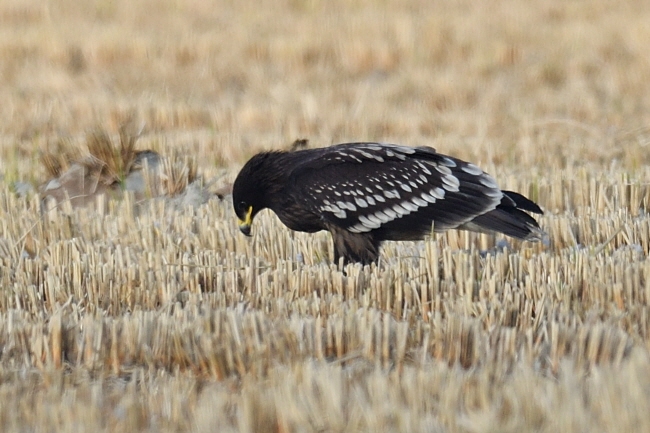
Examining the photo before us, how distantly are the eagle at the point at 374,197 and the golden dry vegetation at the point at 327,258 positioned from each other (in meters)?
0.20

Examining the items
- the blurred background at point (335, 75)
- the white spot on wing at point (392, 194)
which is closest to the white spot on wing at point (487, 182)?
the white spot on wing at point (392, 194)

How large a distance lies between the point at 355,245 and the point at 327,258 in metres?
0.49

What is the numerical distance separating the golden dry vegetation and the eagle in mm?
195

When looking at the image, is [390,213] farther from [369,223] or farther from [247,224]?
[247,224]

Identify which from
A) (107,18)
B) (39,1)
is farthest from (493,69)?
(39,1)

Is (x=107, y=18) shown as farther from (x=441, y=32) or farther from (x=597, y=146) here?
(x=597, y=146)

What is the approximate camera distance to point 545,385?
10.9 ft

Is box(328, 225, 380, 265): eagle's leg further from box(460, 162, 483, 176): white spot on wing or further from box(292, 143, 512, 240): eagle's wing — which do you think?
box(460, 162, 483, 176): white spot on wing

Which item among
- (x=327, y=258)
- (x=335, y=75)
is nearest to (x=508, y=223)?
(x=327, y=258)

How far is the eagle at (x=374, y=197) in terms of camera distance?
5730 millimetres

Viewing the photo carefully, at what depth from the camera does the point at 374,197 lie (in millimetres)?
5836

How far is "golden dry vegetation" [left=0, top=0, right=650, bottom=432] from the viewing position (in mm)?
3322

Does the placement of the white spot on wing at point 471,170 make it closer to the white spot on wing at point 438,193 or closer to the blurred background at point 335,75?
the white spot on wing at point 438,193

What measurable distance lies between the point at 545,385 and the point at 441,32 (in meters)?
11.8
